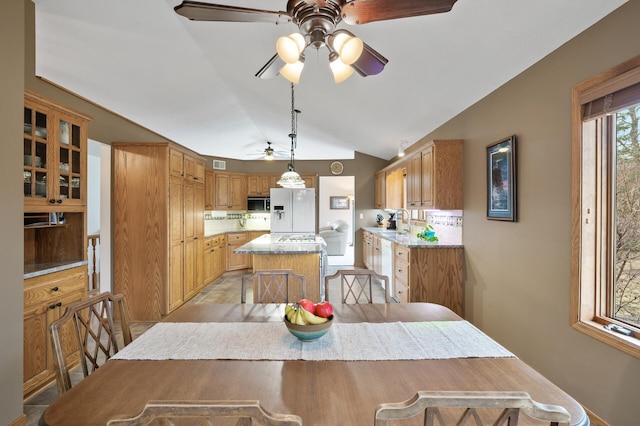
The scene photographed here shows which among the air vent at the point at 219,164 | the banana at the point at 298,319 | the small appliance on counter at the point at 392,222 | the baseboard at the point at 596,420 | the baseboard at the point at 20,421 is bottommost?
the baseboard at the point at 20,421

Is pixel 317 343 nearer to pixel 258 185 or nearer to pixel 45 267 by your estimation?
pixel 45 267

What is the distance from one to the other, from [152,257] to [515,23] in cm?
416

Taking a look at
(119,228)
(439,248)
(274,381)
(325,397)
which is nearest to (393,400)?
(325,397)

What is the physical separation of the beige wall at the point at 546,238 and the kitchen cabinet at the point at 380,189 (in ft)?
9.44

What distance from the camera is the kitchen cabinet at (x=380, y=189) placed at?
19.3 feet

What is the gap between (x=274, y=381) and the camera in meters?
1.00

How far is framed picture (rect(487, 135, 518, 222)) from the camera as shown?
2424 millimetres

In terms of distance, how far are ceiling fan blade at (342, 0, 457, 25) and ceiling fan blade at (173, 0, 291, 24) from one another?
30 cm

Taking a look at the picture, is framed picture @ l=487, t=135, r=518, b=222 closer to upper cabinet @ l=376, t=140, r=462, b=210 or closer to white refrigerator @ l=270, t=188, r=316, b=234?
upper cabinet @ l=376, t=140, r=462, b=210

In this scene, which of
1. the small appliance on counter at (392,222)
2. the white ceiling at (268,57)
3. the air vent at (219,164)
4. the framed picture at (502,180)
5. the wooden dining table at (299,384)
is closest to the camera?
the wooden dining table at (299,384)

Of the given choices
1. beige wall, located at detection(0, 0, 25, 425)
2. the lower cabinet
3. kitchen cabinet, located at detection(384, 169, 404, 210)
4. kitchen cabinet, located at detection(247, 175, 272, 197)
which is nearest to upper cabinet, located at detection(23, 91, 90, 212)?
beige wall, located at detection(0, 0, 25, 425)

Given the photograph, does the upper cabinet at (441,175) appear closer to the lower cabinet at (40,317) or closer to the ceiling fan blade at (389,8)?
the ceiling fan blade at (389,8)

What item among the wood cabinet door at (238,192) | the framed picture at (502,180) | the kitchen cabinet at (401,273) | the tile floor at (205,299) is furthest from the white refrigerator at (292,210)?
the framed picture at (502,180)

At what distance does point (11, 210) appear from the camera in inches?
67.6
